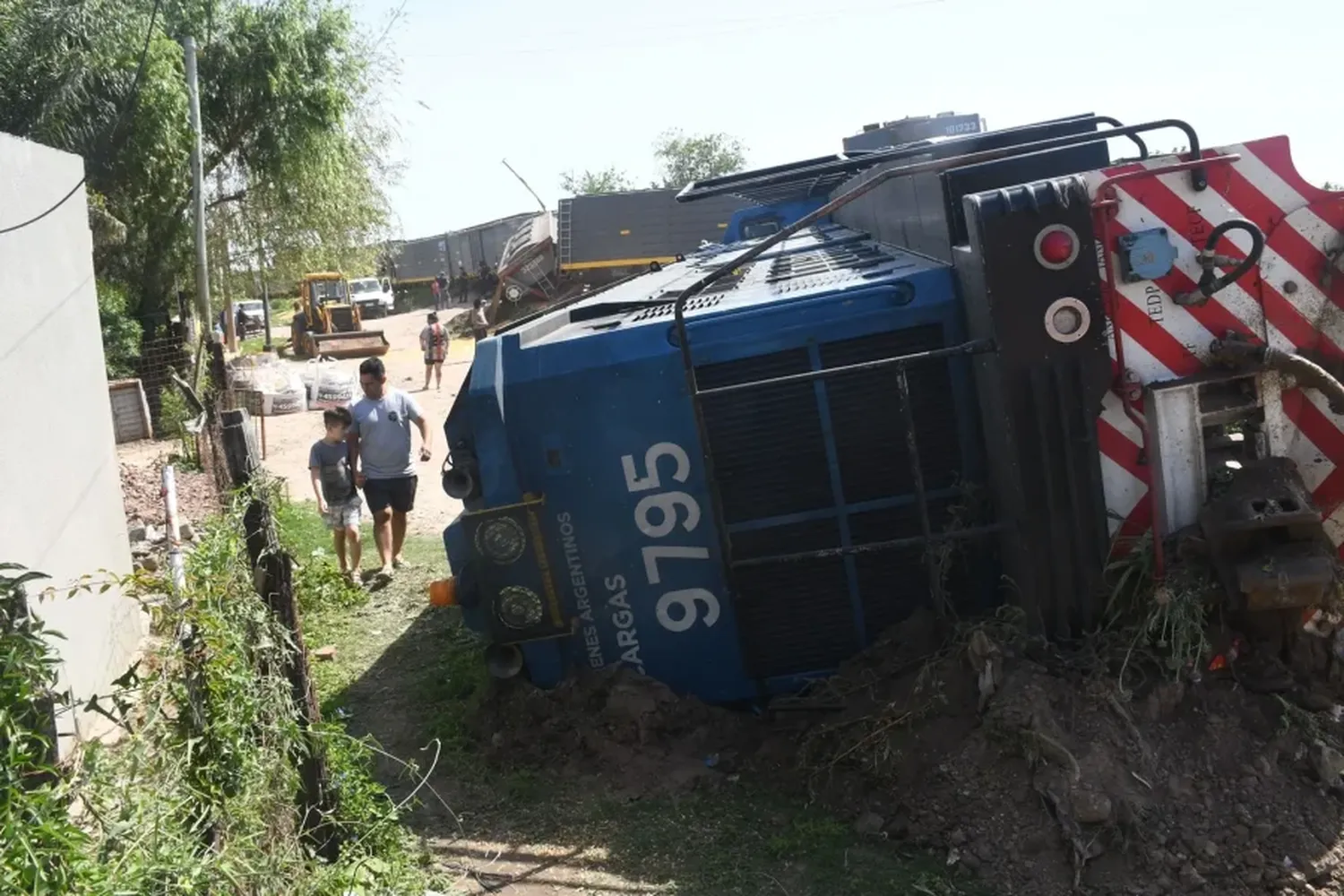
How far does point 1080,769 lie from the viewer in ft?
11.6

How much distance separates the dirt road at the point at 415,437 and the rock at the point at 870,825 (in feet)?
9.84

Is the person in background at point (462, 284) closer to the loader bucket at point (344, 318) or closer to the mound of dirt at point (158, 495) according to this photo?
the loader bucket at point (344, 318)

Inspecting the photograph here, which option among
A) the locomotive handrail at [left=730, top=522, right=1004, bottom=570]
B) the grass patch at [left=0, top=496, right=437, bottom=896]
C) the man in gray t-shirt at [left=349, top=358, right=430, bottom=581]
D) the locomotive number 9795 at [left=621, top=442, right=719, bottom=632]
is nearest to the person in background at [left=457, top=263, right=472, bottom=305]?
the man in gray t-shirt at [left=349, top=358, right=430, bottom=581]

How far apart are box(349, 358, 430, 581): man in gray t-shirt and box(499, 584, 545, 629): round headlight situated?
3.90 metres

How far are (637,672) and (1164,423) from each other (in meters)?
2.08

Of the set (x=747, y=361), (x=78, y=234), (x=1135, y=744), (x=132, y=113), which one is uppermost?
(x=132, y=113)

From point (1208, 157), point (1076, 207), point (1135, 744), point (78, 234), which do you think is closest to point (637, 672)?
point (1135, 744)

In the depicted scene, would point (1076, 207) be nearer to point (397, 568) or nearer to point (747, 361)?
point (747, 361)

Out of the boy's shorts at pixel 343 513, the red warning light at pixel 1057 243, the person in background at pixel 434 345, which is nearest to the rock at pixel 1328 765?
the red warning light at pixel 1057 243

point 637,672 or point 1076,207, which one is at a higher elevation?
point 1076,207

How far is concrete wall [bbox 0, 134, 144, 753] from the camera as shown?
522 cm

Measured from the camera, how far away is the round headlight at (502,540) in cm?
457

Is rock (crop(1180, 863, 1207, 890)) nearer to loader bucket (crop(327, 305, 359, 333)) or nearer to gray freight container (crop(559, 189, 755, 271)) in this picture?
gray freight container (crop(559, 189, 755, 271))

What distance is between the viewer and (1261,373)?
12.8 feet
